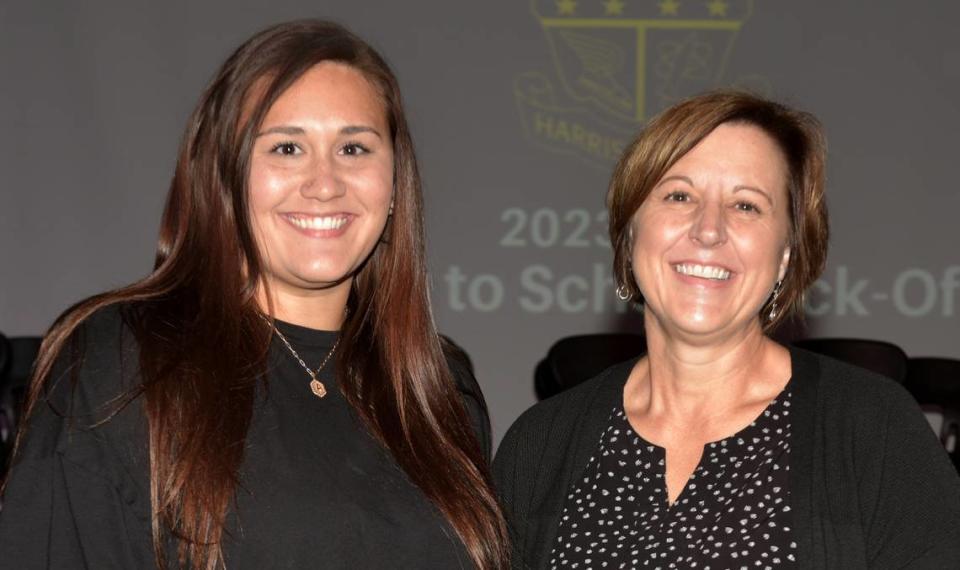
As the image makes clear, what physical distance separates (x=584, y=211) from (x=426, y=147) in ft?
2.79

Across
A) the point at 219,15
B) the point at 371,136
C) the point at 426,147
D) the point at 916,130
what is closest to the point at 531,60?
the point at 426,147

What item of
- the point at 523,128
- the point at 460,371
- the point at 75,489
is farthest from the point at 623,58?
the point at 75,489

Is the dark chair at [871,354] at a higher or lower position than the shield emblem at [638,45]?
lower

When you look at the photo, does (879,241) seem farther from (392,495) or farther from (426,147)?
(392,495)

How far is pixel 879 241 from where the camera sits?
666cm

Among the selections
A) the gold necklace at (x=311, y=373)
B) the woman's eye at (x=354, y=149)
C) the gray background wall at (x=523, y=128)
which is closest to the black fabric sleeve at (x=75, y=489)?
the gold necklace at (x=311, y=373)

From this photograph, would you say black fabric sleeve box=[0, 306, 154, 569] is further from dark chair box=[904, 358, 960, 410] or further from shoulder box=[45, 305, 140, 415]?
dark chair box=[904, 358, 960, 410]

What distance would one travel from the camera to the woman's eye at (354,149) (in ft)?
8.21

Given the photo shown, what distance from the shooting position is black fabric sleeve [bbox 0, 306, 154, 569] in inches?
83.1

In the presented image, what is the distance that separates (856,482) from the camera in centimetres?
238

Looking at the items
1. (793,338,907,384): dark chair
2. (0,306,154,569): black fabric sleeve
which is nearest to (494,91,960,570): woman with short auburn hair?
(0,306,154,569): black fabric sleeve

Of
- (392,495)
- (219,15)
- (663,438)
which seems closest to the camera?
(392,495)

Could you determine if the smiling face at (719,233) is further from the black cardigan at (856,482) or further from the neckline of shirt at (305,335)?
the neckline of shirt at (305,335)

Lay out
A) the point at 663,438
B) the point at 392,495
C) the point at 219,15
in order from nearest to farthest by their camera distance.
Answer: the point at 392,495 < the point at 663,438 < the point at 219,15
